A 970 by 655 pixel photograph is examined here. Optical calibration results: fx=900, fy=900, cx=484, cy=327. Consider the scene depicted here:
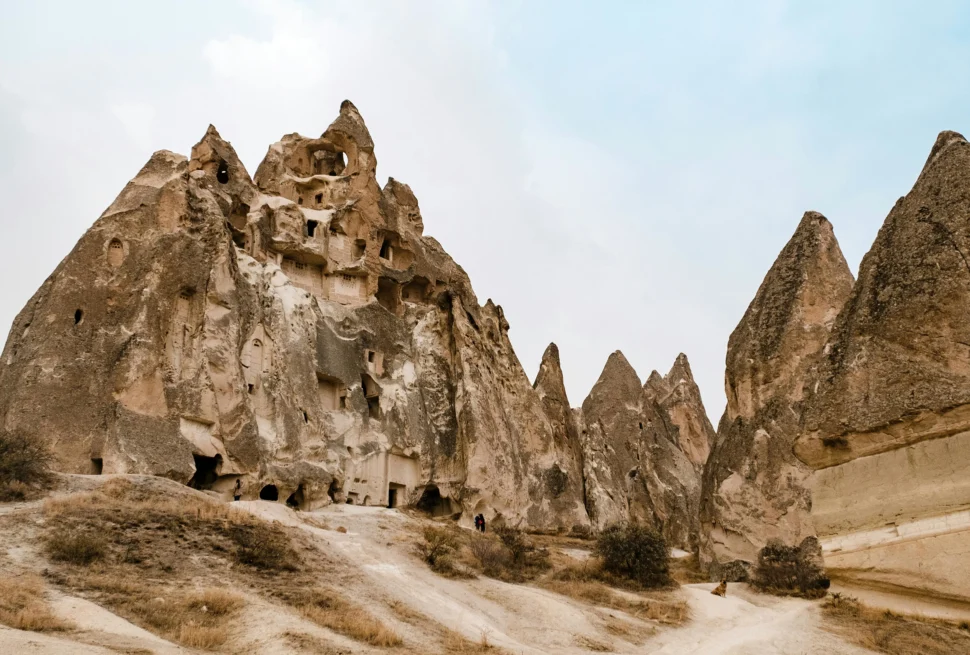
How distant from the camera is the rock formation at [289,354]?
19.4 metres

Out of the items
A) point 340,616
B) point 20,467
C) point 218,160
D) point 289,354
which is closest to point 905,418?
point 340,616

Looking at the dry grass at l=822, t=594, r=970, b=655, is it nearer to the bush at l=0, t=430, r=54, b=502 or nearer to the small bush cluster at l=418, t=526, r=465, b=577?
the small bush cluster at l=418, t=526, r=465, b=577

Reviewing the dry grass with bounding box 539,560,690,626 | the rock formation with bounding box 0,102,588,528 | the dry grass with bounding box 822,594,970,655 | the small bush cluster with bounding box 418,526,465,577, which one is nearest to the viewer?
the dry grass with bounding box 822,594,970,655

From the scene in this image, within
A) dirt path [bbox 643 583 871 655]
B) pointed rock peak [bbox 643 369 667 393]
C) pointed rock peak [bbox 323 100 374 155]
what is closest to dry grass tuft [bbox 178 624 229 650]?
dirt path [bbox 643 583 871 655]

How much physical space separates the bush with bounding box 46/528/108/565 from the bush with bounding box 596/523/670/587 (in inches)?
396

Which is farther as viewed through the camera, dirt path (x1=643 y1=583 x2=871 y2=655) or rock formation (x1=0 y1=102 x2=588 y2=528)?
rock formation (x1=0 y1=102 x2=588 y2=528)

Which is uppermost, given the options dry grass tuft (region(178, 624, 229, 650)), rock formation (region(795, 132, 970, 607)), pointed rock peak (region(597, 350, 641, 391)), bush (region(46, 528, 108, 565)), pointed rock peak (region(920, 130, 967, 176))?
pointed rock peak (region(597, 350, 641, 391))

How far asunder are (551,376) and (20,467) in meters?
20.3

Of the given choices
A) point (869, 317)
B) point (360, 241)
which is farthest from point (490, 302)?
point (869, 317)

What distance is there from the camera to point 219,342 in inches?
863

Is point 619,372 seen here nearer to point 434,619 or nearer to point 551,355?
point 551,355

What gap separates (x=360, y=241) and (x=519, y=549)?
14987 mm

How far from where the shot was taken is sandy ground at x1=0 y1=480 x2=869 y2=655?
28.7 ft

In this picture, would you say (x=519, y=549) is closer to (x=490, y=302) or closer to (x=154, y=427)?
(x=154, y=427)
